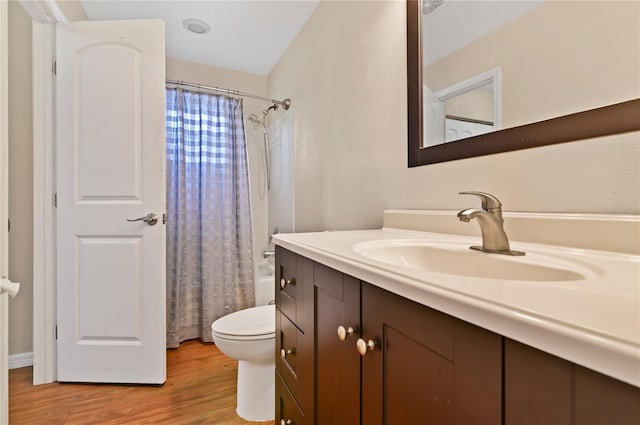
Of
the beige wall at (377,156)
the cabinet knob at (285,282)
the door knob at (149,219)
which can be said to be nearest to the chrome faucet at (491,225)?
the beige wall at (377,156)

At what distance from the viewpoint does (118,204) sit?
1.74 meters

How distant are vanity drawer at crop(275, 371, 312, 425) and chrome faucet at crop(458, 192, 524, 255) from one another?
66cm

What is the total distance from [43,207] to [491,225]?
222cm

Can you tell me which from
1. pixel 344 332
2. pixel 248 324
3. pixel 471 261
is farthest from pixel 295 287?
pixel 248 324

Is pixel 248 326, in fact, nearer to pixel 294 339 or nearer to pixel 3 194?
pixel 294 339

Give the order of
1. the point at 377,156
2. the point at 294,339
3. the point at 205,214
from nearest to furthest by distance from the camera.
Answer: the point at 294,339
the point at 377,156
the point at 205,214

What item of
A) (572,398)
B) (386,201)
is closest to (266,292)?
(386,201)

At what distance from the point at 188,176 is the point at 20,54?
1201mm

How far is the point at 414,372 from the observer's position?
46cm

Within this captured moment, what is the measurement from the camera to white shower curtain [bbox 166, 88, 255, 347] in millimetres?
2217

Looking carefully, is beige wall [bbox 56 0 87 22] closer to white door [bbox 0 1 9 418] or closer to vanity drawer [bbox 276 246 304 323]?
white door [bbox 0 1 9 418]

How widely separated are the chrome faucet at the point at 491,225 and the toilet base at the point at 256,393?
1.18 meters

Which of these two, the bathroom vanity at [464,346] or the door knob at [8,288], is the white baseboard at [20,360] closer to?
the door knob at [8,288]

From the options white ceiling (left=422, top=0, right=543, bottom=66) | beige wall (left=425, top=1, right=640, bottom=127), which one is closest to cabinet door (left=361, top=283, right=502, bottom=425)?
beige wall (left=425, top=1, right=640, bottom=127)
